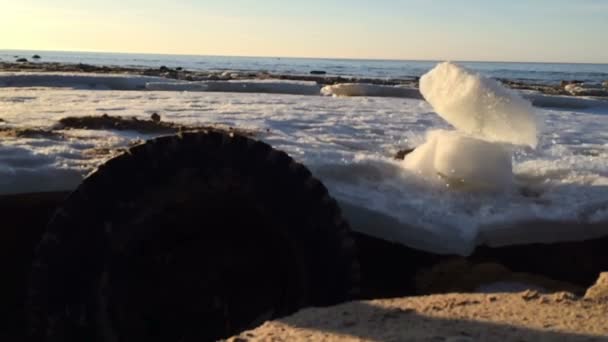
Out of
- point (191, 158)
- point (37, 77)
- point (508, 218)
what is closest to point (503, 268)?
point (508, 218)

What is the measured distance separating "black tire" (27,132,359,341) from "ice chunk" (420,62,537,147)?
1.76 meters

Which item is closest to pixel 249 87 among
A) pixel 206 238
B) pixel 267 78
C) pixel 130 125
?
pixel 130 125

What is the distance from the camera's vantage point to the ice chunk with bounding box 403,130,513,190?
417cm

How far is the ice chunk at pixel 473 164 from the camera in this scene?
417 centimetres

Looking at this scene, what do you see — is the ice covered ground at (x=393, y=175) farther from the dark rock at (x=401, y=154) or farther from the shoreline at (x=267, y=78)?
the shoreline at (x=267, y=78)

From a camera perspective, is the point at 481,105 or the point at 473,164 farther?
the point at 481,105

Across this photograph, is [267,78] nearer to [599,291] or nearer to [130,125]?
[130,125]

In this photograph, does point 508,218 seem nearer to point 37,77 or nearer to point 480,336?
point 480,336

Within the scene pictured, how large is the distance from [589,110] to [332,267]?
9.54 meters

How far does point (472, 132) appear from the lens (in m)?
4.75

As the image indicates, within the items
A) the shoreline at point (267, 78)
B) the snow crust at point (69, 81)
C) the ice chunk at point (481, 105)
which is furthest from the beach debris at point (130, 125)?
the shoreline at point (267, 78)

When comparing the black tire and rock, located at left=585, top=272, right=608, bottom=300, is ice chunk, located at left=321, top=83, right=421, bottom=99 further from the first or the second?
rock, located at left=585, top=272, right=608, bottom=300

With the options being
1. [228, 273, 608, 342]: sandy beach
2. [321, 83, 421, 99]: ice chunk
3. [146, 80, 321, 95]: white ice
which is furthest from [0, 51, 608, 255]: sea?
[146, 80, 321, 95]: white ice

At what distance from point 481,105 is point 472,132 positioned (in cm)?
27
